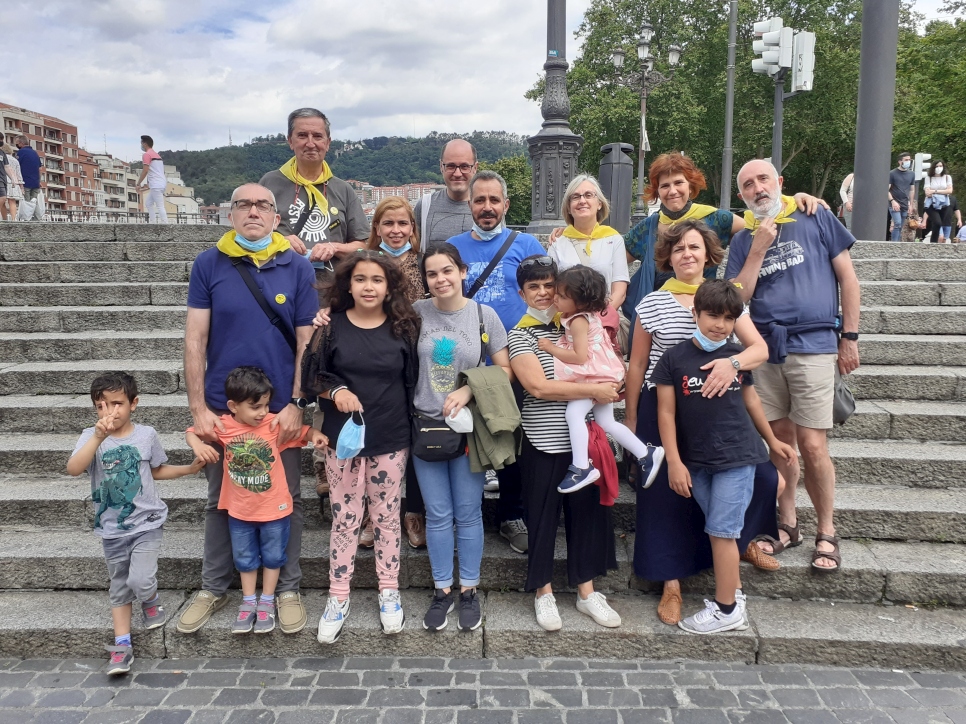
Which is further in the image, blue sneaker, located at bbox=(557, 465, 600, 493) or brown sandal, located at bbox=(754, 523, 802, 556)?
brown sandal, located at bbox=(754, 523, 802, 556)

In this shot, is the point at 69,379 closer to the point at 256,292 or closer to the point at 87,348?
the point at 87,348

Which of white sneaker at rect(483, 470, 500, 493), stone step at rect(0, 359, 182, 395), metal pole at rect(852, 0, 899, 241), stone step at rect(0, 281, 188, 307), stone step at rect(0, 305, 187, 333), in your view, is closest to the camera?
white sneaker at rect(483, 470, 500, 493)

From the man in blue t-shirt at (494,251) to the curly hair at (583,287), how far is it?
0.53 meters

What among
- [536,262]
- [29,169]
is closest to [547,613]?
[536,262]

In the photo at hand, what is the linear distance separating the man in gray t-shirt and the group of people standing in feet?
1.18

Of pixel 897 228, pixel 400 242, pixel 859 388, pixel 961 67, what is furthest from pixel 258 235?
pixel 961 67

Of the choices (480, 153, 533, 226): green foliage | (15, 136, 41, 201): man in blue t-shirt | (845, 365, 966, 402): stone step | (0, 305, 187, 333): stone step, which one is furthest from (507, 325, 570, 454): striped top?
(480, 153, 533, 226): green foliage

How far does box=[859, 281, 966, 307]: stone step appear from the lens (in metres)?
5.95

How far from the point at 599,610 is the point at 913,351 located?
3667 millimetres

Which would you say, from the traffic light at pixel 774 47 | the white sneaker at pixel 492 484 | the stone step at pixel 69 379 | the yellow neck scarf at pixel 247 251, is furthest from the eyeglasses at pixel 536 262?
the traffic light at pixel 774 47

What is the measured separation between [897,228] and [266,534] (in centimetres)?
1263

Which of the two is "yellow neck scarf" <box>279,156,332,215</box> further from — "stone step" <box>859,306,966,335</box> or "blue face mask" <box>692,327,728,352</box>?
"stone step" <box>859,306,966,335</box>

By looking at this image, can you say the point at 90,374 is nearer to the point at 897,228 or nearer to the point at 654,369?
the point at 654,369

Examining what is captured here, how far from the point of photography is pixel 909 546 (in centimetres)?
377
